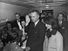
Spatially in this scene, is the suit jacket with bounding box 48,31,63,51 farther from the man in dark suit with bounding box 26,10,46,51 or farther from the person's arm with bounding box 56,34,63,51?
the man in dark suit with bounding box 26,10,46,51

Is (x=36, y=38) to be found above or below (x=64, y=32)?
above

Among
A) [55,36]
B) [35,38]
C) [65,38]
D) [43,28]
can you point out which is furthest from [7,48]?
[65,38]

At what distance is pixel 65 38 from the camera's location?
8.18 feet

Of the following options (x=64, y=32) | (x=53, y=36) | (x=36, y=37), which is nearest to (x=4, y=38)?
(x=36, y=37)

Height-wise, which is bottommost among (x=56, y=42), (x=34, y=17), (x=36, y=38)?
(x=56, y=42)

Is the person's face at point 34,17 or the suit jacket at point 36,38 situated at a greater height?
the person's face at point 34,17

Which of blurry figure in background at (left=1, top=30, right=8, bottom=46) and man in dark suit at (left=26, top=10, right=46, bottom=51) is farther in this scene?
man in dark suit at (left=26, top=10, right=46, bottom=51)

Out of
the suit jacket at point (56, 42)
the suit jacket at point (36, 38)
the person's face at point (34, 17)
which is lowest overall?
the suit jacket at point (56, 42)

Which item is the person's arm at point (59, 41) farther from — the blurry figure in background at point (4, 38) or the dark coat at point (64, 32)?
the blurry figure in background at point (4, 38)

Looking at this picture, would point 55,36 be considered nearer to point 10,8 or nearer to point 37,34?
point 37,34

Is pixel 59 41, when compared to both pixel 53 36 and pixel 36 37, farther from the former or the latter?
pixel 36 37

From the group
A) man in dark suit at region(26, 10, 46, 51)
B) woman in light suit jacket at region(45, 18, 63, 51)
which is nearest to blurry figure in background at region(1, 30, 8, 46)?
man in dark suit at region(26, 10, 46, 51)

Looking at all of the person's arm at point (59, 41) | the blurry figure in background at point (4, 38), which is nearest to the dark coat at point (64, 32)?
the person's arm at point (59, 41)

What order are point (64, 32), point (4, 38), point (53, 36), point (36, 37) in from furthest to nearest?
point (64, 32)
point (53, 36)
point (36, 37)
point (4, 38)
